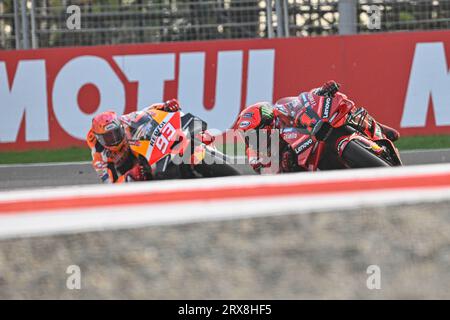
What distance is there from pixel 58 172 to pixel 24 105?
5.00ft

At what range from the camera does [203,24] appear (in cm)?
1254

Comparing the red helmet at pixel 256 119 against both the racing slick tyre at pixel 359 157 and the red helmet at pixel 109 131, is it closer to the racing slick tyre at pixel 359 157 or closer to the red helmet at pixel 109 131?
the racing slick tyre at pixel 359 157

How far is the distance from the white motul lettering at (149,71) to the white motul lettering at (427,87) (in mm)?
3248

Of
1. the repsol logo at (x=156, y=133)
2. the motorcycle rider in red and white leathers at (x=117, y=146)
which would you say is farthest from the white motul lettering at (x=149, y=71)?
the repsol logo at (x=156, y=133)

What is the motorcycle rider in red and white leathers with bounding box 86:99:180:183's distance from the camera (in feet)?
24.4

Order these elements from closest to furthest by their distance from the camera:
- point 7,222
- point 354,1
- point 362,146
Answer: point 7,222 < point 362,146 < point 354,1

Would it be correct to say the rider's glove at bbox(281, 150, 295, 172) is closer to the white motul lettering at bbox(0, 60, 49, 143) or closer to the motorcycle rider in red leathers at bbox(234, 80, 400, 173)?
the motorcycle rider in red leathers at bbox(234, 80, 400, 173)

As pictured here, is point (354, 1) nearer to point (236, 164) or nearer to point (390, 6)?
point (390, 6)

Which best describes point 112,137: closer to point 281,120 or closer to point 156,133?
point 156,133

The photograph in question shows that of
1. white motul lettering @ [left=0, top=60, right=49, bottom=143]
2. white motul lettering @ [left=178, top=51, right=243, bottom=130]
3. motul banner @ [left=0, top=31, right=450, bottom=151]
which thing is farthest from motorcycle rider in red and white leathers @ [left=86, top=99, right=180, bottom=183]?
white motul lettering @ [left=0, top=60, right=49, bottom=143]

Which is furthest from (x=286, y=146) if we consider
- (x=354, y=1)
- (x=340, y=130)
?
(x=354, y=1)

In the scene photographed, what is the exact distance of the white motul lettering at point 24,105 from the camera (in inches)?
466

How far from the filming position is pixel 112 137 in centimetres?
744
